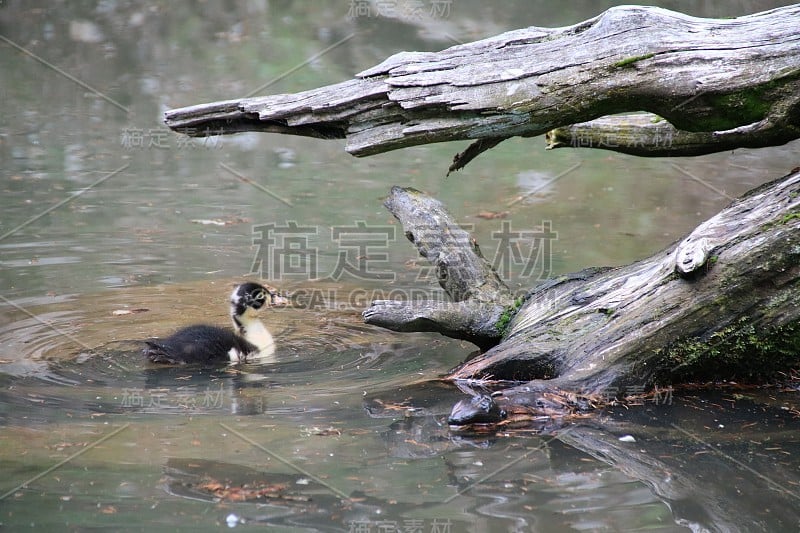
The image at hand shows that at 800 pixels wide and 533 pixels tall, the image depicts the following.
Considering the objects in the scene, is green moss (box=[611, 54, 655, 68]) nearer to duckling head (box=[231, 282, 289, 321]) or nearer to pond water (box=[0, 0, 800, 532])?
pond water (box=[0, 0, 800, 532])

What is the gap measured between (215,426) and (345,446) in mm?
780

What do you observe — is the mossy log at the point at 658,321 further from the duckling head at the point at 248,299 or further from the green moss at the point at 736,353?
the duckling head at the point at 248,299

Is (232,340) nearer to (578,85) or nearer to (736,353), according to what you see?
(578,85)

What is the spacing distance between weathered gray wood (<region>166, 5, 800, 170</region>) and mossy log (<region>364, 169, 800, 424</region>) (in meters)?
0.61

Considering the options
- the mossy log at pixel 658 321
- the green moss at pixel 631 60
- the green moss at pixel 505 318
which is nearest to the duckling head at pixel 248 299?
the mossy log at pixel 658 321

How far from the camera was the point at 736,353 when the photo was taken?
557cm

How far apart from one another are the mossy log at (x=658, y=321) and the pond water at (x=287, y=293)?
0.26m

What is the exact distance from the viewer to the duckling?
6.51m

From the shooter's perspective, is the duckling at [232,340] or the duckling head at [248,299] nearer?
the duckling at [232,340]

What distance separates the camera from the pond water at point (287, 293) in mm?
4281

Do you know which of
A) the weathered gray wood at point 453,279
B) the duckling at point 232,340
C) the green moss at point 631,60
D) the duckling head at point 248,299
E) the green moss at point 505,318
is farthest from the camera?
the duckling head at point 248,299

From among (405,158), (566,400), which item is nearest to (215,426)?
(566,400)

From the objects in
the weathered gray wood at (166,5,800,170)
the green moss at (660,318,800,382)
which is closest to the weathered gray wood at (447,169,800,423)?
the green moss at (660,318,800,382)

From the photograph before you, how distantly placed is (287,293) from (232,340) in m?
1.21
